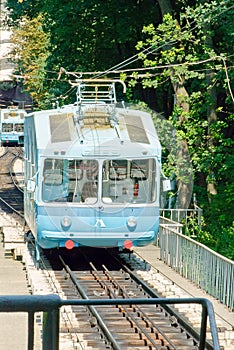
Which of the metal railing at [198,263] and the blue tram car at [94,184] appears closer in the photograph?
the metal railing at [198,263]

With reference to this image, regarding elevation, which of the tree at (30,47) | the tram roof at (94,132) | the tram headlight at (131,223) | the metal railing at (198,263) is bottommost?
the metal railing at (198,263)

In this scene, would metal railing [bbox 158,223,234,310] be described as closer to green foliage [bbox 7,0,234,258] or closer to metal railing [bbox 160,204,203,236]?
green foliage [bbox 7,0,234,258]

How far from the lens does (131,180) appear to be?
2078cm

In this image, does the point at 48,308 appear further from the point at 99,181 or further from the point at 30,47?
the point at 30,47

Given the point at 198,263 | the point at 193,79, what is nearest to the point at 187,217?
the point at 193,79

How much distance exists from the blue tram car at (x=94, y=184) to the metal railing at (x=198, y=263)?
0.93 metres

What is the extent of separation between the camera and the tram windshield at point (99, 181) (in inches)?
806

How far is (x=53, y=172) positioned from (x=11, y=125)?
186 feet

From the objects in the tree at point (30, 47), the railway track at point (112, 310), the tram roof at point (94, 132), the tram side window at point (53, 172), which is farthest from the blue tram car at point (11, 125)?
the tram side window at point (53, 172)

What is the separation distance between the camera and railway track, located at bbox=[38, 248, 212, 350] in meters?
13.9

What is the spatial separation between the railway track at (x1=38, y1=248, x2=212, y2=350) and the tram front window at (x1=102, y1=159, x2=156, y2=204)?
5.34ft

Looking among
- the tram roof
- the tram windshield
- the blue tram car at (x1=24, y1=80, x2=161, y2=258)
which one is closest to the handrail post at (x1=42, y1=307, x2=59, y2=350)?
the blue tram car at (x1=24, y1=80, x2=161, y2=258)

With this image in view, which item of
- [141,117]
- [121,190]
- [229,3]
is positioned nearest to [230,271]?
[121,190]

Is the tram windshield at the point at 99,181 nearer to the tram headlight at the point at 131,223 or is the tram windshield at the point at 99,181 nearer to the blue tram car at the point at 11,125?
the tram headlight at the point at 131,223
